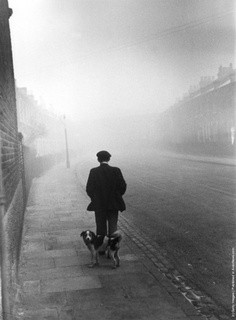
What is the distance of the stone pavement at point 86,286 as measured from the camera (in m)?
4.18

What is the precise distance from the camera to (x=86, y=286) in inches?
197

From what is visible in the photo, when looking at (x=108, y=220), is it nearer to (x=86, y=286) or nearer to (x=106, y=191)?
(x=106, y=191)

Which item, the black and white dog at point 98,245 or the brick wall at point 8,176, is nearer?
the brick wall at point 8,176

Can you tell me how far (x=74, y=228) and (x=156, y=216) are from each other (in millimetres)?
2436

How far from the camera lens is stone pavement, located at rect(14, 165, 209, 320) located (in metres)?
4.18

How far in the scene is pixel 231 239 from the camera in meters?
7.38

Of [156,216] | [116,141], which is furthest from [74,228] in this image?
[116,141]

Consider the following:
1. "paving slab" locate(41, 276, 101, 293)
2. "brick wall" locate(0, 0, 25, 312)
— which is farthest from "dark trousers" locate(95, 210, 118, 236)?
"brick wall" locate(0, 0, 25, 312)

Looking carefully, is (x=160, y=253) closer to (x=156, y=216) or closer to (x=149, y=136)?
(x=156, y=216)

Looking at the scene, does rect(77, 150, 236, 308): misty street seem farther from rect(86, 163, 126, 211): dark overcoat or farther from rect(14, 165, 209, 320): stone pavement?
rect(86, 163, 126, 211): dark overcoat

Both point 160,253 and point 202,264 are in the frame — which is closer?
point 202,264

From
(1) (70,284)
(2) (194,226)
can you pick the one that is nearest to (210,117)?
(2) (194,226)

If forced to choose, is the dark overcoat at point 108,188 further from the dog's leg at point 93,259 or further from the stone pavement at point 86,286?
the stone pavement at point 86,286

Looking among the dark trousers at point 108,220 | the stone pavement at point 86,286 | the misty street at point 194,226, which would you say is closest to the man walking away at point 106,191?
the dark trousers at point 108,220
